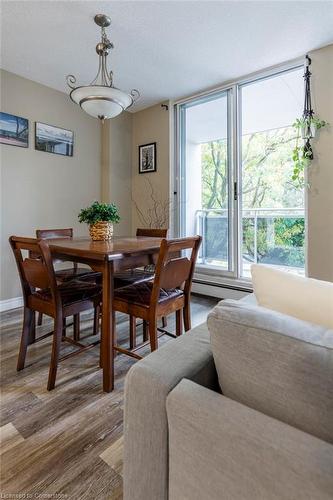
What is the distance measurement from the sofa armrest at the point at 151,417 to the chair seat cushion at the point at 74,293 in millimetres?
1178

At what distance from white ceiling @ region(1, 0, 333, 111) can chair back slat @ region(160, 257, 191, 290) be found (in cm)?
195

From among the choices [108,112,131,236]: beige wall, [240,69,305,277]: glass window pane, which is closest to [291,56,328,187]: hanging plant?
[240,69,305,277]: glass window pane

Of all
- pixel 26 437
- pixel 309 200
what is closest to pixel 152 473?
pixel 26 437

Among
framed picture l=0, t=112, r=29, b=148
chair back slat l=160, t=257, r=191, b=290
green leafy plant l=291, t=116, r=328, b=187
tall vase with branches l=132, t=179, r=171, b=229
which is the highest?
framed picture l=0, t=112, r=29, b=148

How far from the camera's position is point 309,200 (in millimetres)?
2785

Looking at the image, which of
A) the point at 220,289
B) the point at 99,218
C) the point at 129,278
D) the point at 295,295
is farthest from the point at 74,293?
the point at 220,289

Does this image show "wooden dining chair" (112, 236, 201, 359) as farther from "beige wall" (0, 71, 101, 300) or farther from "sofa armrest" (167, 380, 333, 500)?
"beige wall" (0, 71, 101, 300)

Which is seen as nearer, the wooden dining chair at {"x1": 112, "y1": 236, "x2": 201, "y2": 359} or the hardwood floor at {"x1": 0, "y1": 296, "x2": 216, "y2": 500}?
the hardwood floor at {"x1": 0, "y1": 296, "x2": 216, "y2": 500}

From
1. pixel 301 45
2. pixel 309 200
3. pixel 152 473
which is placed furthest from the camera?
pixel 309 200

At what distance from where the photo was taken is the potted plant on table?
218 centimetres

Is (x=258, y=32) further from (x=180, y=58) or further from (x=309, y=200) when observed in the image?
(x=309, y=200)

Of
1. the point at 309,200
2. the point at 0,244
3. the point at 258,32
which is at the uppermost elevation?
the point at 258,32

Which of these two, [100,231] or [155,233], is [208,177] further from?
[100,231]

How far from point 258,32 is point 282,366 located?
2.86m
